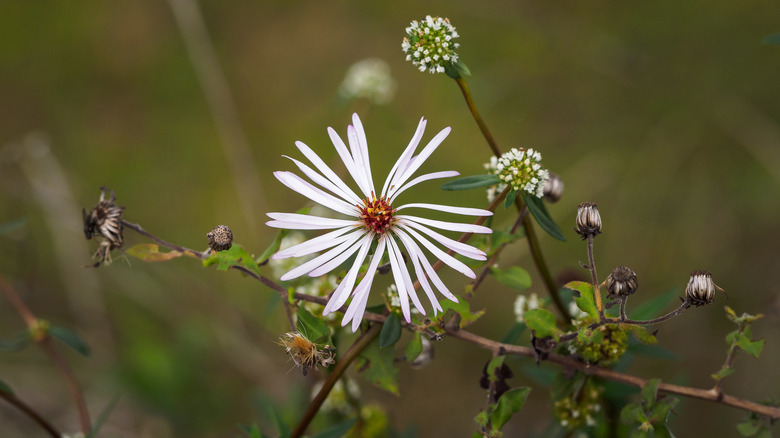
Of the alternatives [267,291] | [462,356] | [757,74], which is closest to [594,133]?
[757,74]

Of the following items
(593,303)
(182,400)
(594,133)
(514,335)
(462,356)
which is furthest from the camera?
(594,133)

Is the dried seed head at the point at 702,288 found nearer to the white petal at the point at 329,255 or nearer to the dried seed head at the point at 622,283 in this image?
the dried seed head at the point at 622,283

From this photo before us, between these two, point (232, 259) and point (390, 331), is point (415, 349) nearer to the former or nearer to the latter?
point (390, 331)

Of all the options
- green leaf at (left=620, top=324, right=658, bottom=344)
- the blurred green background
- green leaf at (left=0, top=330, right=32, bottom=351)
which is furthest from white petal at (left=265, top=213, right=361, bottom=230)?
the blurred green background

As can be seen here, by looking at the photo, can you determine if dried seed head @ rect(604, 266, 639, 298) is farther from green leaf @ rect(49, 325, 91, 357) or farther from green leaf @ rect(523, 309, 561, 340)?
green leaf @ rect(49, 325, 91, 357)

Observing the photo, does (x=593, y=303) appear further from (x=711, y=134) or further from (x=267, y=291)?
(x=711, y=134)
